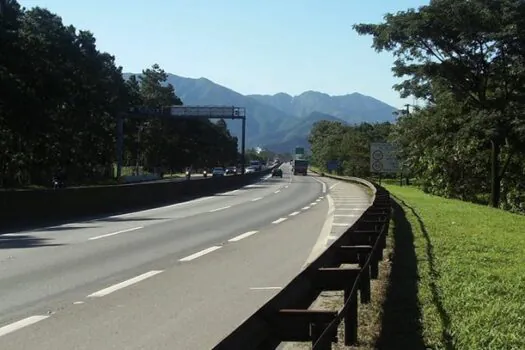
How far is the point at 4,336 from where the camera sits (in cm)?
651

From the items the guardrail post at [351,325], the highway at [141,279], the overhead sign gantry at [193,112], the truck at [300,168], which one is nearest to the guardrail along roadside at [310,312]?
the guardrail post at [351,325]

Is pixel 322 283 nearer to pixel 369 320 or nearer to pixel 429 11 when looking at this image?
pixel 369 320

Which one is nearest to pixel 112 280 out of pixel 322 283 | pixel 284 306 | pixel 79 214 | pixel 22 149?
pixel 322 283

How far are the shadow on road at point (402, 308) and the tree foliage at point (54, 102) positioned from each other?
35522 millimetres

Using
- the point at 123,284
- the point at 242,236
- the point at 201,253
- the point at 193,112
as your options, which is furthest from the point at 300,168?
the point at 123,284

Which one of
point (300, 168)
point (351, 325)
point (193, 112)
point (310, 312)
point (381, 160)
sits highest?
point (193, 112)

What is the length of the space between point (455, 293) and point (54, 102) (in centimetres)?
4435

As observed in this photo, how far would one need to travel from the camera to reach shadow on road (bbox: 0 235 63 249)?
46.3 feet

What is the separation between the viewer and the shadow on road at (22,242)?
46.3 ft

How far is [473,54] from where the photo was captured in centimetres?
3338

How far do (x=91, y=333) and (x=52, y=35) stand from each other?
59862mm

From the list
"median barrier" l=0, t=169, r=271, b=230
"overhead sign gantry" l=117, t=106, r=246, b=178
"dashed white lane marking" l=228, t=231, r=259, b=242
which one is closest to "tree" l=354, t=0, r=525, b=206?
"median barrier" l=0, t=169, r=271, b=230

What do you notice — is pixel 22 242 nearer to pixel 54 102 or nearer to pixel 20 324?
pixel 20 324

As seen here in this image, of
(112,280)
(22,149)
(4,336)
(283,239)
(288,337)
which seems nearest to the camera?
(288,337)
